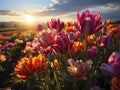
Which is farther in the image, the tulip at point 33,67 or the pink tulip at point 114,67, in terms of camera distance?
the tulip at point 33,67

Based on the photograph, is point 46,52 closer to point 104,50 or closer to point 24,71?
point 24,71

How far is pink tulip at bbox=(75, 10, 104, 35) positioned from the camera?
8.64 ft

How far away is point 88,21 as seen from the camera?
2621mm

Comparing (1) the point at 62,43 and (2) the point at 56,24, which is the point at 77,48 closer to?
(2) the point at 56,24

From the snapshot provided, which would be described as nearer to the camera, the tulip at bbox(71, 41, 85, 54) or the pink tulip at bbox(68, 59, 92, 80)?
the pink tulip at bbox(68, 59, 92, 80)

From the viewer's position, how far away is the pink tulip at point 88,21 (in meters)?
2.63

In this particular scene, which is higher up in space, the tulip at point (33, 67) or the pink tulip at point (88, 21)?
the pink tulip at point (88, 21)

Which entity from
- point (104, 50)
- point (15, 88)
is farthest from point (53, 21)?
point (15, 88)

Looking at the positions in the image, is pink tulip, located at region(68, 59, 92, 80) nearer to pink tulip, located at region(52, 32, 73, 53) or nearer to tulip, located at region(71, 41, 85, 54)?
pink tulip, located at region(52, 32, 73, 53)

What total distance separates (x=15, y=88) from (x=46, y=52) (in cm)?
246

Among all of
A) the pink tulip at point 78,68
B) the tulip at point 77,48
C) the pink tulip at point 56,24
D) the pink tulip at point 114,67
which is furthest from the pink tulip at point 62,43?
the pink tulip at point 114,67

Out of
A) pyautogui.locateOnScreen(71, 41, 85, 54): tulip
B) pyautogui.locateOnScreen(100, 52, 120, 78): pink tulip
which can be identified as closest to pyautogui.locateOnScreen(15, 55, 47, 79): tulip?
pyautogui.locateOnScreen(71, 41, 85, 54): tulip

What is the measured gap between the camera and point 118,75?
1.71m

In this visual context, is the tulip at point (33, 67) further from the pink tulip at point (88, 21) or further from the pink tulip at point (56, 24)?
the pink tulip at point (56, 24)
